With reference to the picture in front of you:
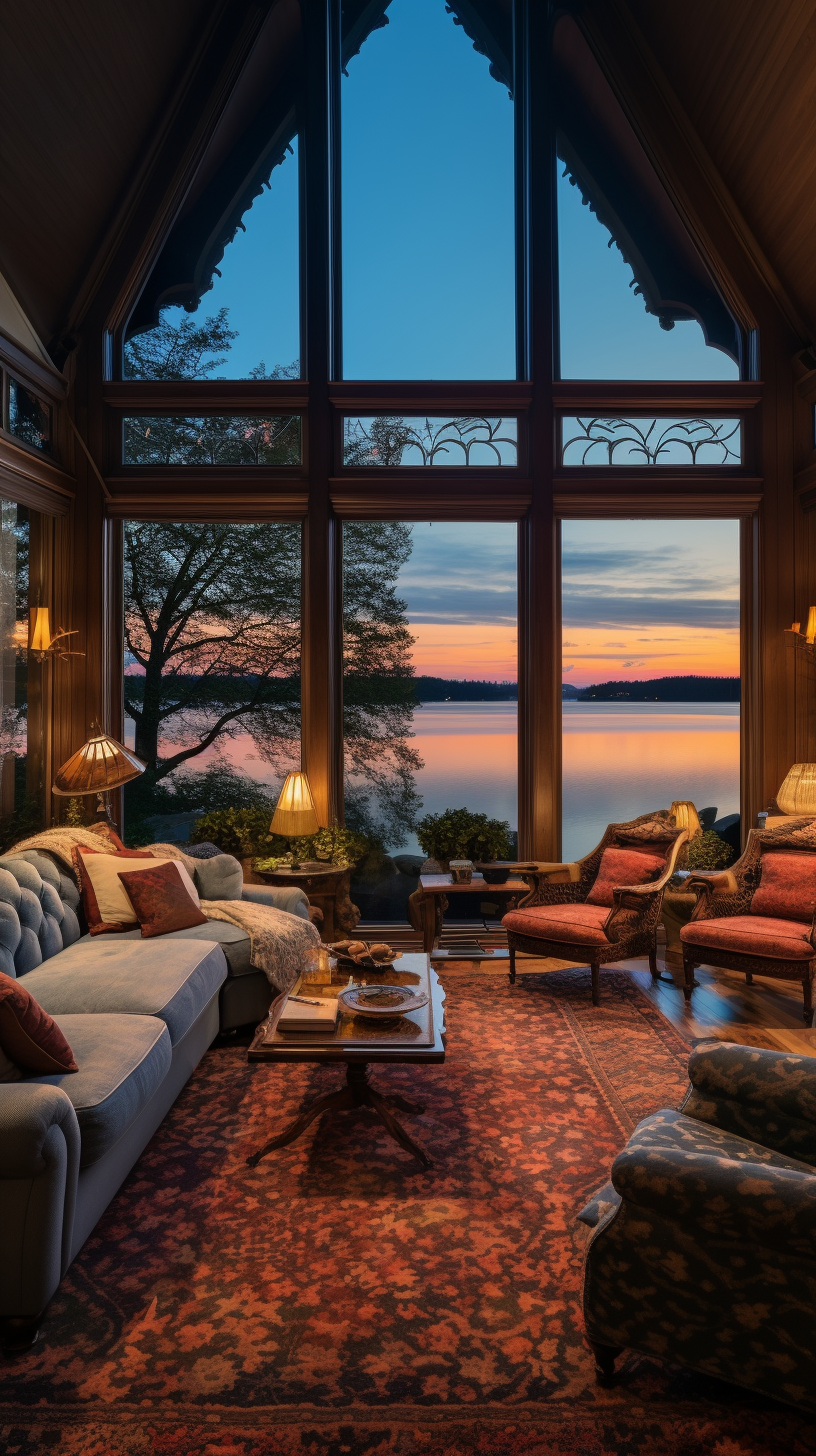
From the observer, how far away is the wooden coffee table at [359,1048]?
2824 mm

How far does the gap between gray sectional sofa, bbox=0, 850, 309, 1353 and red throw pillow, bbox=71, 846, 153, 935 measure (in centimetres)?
6

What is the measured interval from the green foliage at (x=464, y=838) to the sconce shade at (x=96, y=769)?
1955mm

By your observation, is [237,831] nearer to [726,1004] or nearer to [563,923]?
[563,923]

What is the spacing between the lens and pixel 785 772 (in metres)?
5.67

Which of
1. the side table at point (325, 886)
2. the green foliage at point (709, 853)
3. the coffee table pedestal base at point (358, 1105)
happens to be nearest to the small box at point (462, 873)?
the side table at point (325, 886)

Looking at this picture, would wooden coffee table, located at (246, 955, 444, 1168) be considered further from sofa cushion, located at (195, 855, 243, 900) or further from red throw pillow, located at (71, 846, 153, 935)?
sofa cushion, located at (195, 855, 243, 900)

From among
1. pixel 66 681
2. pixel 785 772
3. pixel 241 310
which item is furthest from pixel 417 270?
pixel 785 772

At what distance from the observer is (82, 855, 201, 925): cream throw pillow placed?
4238mm

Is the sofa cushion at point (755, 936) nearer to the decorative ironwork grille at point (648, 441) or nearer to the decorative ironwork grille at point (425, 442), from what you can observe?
the decorative ironwork grille at point (648, 441)

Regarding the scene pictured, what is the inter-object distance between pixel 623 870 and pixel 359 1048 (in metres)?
2.67

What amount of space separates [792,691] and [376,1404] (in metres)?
4.95

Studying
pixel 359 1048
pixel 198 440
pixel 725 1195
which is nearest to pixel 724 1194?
pixel 725 1195

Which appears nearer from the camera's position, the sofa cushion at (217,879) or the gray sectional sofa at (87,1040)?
the gray sectional sofa at (87,1040)

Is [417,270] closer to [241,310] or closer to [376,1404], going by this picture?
[241,310]
